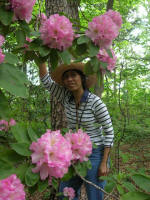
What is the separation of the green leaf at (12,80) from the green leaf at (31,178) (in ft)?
1.09

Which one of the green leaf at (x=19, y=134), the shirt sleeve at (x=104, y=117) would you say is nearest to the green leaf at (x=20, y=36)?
the green leaf at (x=19, y=134)

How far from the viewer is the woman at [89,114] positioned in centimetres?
217

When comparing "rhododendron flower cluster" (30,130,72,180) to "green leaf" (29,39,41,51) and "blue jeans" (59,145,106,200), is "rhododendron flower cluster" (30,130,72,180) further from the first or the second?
"blue jeans" (59,145,106,200)

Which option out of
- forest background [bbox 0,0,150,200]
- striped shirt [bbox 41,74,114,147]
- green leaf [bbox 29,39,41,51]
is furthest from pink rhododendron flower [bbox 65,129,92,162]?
striped shirt [bbox 41,74,114,147]

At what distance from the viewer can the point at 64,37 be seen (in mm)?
1190

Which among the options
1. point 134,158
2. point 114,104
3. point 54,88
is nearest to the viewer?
Result: point 54,88

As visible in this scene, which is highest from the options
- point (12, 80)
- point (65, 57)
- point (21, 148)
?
point (65, 57)

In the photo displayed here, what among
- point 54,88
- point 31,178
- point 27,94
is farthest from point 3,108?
point 54,88

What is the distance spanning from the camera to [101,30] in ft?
4.00

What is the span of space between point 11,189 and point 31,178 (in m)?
0.13

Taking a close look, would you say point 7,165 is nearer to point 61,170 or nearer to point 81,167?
point 61,170

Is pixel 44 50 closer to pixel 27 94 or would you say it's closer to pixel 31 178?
pixel 27 94

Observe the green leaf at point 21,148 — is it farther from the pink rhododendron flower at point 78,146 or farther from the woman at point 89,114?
the woman at point 89,114

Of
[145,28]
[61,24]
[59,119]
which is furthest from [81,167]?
[145,28]
